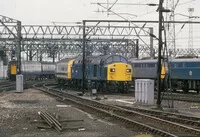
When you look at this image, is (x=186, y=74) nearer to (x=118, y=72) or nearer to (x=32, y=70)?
(x=118, y=72)

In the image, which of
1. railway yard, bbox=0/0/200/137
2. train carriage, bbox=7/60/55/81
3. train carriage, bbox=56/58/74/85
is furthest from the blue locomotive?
train carriage, bbox=7/60/55/81

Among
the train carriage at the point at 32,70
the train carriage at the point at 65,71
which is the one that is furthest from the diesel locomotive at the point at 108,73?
the train carriage at the point at 32,70

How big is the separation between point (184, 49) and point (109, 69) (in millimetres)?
83102

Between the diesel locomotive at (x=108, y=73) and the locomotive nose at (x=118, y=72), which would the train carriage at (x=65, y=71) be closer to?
the diesel locomotive at (x=108, y=73)

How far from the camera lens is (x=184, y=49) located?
115000 mm

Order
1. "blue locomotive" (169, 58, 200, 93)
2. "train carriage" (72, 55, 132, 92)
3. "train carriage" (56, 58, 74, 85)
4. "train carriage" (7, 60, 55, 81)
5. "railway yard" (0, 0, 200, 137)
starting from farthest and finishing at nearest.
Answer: "train carriage" (7, 60, 55, 81) → "train carriage" (56, 58, 74, 85) → "blue locomotive" (169, 58, 200, 93) → "train carriage" (72, 55, 132, 92) → "railway yard" (0, 0, 200, 137)

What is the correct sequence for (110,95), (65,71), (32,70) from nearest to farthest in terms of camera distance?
1. (110,95)
2. (65,71)
3. (32,70)

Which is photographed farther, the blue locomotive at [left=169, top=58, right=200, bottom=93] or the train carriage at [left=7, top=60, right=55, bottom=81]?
the train carriage at [left=7, top=60, right=55, bottom=81]

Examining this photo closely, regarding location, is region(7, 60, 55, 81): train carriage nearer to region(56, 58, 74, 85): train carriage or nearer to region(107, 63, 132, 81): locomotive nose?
region(56, 58, 74, 85): train carriage

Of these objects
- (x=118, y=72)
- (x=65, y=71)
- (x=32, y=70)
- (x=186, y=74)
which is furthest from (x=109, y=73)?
(x=32, y=70)

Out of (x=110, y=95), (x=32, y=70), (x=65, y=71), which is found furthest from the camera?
(x=32, y=70)

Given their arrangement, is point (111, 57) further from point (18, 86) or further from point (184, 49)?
point (184, 49)

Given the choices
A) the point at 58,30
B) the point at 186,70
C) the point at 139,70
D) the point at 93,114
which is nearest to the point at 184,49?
the point at 58,30

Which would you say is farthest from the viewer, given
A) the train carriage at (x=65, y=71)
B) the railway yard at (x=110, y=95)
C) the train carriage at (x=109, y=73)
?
the train carriage at (x=65, y=71)
